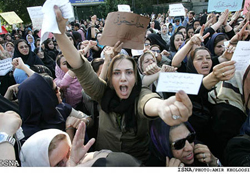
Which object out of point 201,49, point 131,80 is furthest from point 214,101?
point 131,80

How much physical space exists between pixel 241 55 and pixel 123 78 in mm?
1019

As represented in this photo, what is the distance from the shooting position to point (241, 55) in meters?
1.55

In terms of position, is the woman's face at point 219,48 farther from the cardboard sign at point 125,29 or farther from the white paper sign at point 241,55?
the cardboard sign at point 125,29

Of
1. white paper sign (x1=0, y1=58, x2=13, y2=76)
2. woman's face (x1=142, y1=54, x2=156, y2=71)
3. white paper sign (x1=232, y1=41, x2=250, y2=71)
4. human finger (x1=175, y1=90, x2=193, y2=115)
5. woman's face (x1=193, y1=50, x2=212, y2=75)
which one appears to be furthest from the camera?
white paper sign (x1=0, y1=58, x2=13, y2=76)

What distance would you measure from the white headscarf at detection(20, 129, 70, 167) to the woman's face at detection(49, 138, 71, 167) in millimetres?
38

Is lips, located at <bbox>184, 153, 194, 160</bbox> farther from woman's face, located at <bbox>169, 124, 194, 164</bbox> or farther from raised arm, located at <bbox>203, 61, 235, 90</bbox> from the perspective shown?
raised arm, located at <bbox>203, 61, 235, 90</bbox>

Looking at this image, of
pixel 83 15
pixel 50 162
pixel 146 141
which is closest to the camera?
pixel 50 162

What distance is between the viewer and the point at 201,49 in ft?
7.79

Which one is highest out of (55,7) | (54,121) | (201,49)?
(55,7)

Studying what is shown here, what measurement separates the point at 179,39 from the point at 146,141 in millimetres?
2998

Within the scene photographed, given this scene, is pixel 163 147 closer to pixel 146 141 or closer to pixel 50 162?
pixel 146 141

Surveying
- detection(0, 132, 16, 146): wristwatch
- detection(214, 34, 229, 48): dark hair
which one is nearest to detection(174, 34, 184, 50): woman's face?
detection(214, 34, 229, 48): dark hair

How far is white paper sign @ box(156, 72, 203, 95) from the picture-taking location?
1093 millimetres

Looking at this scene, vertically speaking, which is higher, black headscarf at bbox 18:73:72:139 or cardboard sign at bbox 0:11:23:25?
cardboard sign at bbox 0:11:23:25
